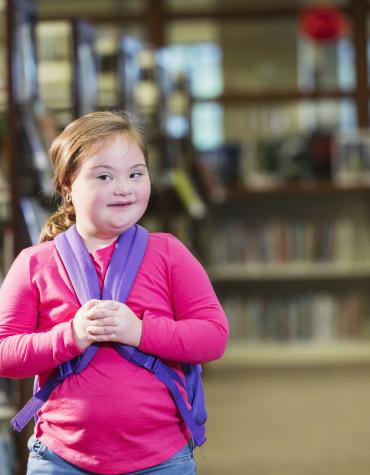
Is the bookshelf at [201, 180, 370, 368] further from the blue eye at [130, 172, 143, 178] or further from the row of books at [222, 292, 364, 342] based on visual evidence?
the blue eye at [130, 172, 143, 178]

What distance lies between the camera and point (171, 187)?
557cm

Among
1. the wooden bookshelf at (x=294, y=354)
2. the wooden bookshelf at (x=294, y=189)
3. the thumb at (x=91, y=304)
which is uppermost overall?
the thumb at (x=91, y=304)

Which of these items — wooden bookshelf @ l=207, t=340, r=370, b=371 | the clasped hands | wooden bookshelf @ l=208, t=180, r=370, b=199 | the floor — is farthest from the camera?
wooden bookshelf @ l=208, t=180, r=370, b=199

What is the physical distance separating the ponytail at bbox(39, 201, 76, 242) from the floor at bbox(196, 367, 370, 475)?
2144 millimetres

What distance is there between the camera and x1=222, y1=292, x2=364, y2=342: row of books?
7090 mm

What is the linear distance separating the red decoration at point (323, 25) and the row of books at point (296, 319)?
71.4 inches

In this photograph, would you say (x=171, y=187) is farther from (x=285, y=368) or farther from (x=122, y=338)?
(x=122, y=338)

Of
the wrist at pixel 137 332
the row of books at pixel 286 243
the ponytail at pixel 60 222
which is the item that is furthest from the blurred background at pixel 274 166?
the wrist at pixel 137 332

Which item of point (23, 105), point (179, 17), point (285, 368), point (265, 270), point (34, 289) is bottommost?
point (285, 368)

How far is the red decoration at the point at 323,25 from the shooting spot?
268 inches

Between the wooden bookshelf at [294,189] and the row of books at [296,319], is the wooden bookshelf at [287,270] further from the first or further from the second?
the wooden bookshelf at [294,189]

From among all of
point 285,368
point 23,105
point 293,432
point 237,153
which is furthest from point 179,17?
point 23,105

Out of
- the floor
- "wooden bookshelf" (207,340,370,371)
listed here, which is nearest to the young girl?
the floor

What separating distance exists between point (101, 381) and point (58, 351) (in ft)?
0.28
